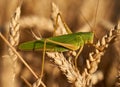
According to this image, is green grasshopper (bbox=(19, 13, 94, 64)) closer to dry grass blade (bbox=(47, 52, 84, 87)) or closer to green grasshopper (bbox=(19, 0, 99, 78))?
green grasshopper (bbox=(19, 0, 99, 78))

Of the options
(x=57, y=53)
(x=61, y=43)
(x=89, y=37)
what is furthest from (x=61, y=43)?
(x=57, y=53)

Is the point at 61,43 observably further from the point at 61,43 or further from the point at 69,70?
the point at 69,70

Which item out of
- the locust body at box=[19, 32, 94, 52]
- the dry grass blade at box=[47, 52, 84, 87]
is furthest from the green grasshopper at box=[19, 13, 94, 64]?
the dry grass blade at box=[47, 52, 84, 87]

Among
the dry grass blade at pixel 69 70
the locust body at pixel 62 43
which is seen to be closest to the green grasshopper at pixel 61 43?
the locust body at pixel 62 43

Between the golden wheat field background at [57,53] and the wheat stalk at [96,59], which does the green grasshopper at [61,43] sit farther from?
the wheat stalk at [96,59]

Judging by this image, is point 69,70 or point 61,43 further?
point 61,43

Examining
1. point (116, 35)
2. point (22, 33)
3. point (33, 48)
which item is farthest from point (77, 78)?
point (22, 33)
